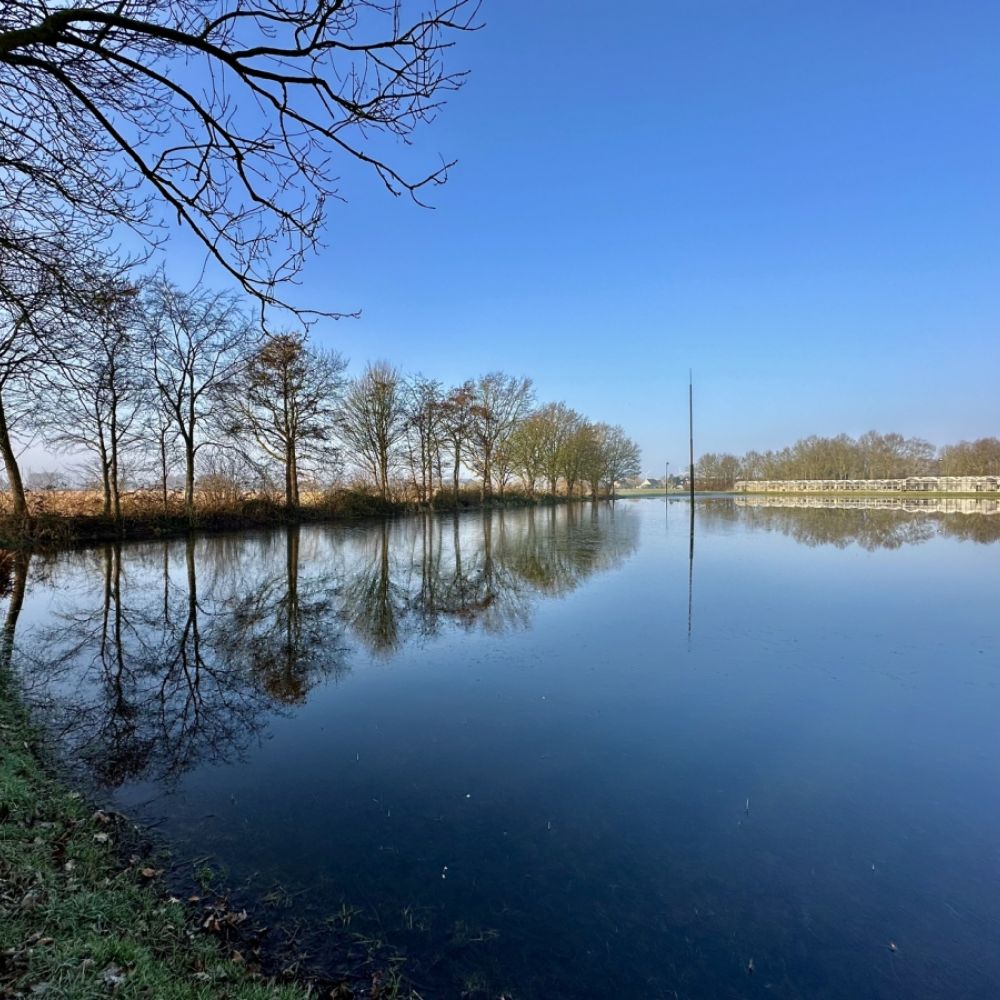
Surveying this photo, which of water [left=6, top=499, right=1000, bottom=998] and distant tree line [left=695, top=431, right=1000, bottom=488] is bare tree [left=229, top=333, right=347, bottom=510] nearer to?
water [left=6, top=499, right=1000, bottom=998]

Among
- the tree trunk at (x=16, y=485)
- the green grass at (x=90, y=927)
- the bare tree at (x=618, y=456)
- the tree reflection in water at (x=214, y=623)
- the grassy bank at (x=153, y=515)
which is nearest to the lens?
the green grass at (x=90, y=927)

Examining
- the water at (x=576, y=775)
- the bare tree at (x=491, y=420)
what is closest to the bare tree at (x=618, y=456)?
the bare tree at (x=491, y=420)

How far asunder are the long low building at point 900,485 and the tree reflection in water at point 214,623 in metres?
65.0

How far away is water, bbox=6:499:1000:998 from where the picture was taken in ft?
6.82

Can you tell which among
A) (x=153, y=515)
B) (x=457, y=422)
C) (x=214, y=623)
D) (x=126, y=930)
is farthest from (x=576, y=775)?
(x=457, y=422)

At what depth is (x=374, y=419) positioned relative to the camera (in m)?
30.1

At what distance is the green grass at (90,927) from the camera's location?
64.2 inches

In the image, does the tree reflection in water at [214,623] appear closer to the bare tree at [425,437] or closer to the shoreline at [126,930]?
the shoreline at [126,930]

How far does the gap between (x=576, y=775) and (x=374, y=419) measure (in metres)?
28.6

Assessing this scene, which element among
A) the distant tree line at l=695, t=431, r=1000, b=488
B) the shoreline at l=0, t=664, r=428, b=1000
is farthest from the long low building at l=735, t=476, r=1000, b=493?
the shoreline at l=0, t=664, r=428, b=1000

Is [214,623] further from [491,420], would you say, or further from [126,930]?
[491,420]

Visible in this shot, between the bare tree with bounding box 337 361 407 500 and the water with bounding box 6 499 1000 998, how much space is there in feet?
73.1

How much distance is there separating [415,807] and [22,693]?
13.2ft

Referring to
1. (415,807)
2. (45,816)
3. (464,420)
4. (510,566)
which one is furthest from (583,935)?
(464,420)
